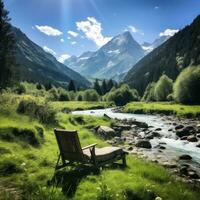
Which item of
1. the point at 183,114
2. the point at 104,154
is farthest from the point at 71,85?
the point at 104,154

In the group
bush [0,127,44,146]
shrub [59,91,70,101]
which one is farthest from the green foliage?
bush [0,127,44,146]

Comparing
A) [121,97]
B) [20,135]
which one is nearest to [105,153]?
[20,135]

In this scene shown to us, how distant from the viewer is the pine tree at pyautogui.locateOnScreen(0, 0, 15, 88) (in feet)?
196

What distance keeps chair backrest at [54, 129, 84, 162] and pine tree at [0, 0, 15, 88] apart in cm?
4973

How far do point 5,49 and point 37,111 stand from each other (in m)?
38.8

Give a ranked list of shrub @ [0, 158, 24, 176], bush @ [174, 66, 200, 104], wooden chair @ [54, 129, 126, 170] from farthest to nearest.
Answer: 1. bush @ [174, 66, 200, 104]
2. shrub @ [0, 158, 24, 176]
3. wooden chair @ [54, 129, 126, 170]

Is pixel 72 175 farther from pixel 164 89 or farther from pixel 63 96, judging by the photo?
pixel 63 96

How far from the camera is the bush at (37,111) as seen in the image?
25703 millimetres

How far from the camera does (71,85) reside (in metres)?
197

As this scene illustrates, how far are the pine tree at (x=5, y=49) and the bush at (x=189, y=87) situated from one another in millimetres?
54750

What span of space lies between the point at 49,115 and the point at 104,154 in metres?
16.9

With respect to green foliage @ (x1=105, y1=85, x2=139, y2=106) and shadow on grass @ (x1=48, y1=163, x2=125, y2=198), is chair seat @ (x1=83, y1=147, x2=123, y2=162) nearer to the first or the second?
shadow on grass @ (x1=48, y1=163, x2=125, y2=198)

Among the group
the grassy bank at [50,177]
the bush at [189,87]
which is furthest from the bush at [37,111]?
the bush at [189,87]

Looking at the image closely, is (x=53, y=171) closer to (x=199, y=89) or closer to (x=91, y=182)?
(x=91, y=182)
